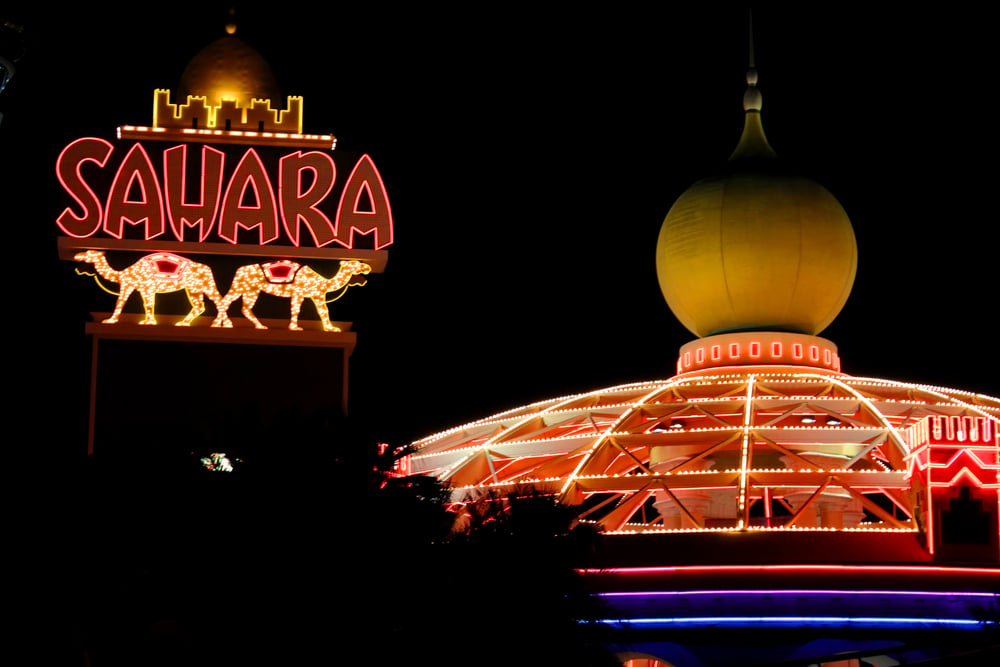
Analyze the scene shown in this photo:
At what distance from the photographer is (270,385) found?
45438 mm

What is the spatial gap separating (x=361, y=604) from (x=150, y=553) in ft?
9.13

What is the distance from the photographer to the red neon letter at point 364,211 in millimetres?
47156

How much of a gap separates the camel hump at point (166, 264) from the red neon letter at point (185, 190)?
690mm

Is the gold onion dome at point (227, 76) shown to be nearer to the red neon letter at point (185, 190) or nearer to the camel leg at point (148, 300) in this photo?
the red neon letter at point (185, 190)

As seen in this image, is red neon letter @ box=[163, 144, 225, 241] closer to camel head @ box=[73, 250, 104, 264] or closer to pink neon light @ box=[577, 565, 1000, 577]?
camel head @ box=[73, 250, 104, 264]

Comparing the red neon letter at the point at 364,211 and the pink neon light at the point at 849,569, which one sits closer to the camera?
the pink neon light at the point at 849,569

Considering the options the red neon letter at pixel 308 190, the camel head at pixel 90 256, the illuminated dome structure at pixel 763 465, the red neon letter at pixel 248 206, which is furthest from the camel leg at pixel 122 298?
the illuminated dome structure at pixel 763 465

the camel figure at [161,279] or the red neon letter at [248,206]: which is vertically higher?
the red neon letter at [248,206]

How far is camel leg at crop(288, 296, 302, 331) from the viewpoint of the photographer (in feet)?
151

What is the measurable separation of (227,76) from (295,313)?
7006 millimetres

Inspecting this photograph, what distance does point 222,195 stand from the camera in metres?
47.0

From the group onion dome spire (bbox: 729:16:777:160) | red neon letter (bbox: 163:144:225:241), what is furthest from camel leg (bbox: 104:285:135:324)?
onion dome spire (bbox: 729:16:777:160)

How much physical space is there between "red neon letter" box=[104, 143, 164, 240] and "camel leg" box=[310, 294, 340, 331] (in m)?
3.87

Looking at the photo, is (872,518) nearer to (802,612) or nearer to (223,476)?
(802,612)
